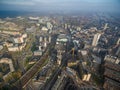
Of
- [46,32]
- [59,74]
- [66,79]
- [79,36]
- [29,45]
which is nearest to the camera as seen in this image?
[66,79]

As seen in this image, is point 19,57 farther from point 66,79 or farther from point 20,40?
point 66,79

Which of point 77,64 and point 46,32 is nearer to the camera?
point 77,64

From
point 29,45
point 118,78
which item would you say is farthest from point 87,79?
point 29,45

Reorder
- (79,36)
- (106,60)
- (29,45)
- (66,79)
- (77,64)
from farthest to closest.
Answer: (79,36), (29,45), (106,60), (77,64), (66,79)

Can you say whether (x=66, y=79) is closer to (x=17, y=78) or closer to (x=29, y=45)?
(x=17, y=78)

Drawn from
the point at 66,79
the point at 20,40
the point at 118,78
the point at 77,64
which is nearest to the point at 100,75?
the point at 118,78

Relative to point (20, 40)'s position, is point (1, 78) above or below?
below
